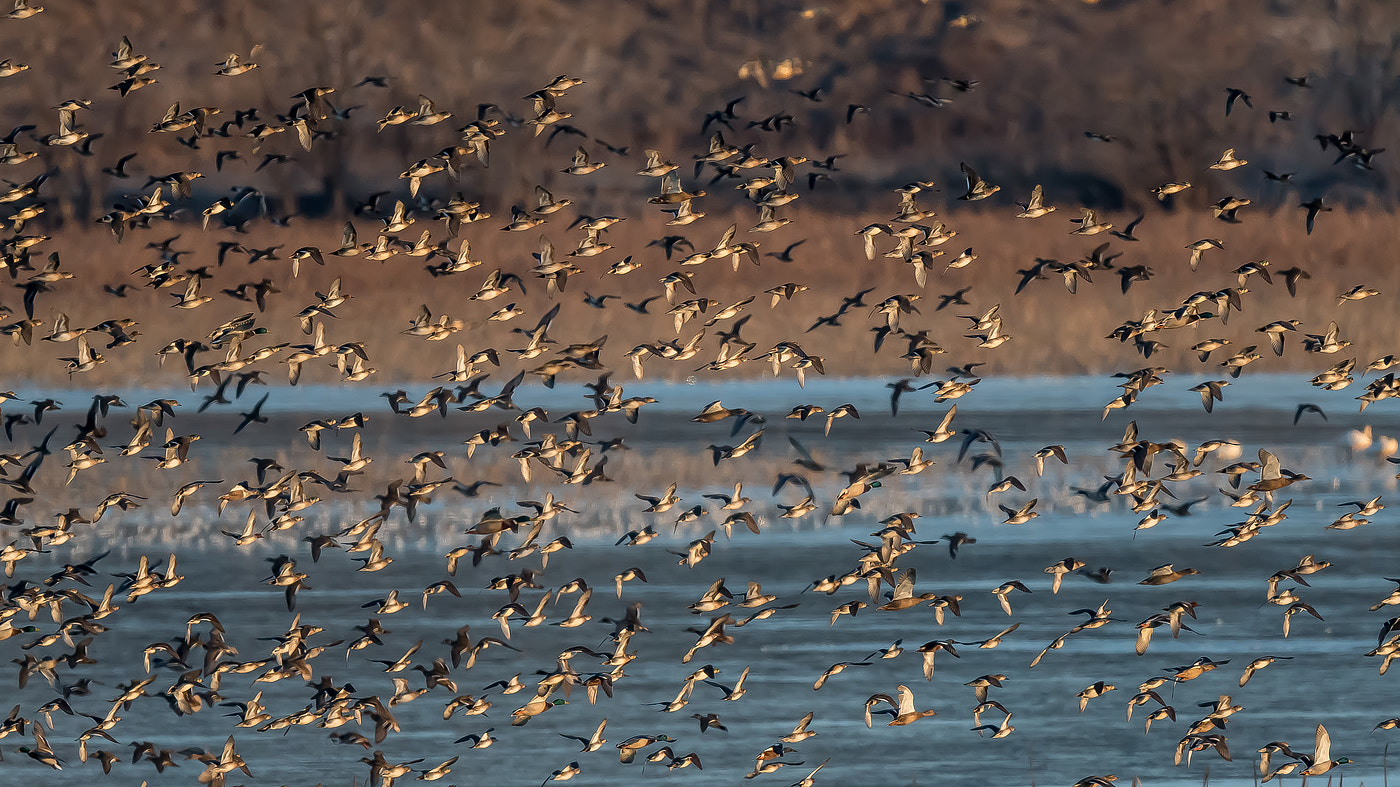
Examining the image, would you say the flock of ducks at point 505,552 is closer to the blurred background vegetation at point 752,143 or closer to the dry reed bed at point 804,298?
the blurred background vegetation at point 752,143

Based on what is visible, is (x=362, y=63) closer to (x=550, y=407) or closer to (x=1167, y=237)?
(x=1167, y=237)

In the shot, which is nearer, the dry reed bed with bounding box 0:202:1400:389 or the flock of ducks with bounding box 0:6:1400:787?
the flock of ducks with bounding box 0:6:1400:787

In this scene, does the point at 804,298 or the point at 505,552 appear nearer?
the point at 505,552

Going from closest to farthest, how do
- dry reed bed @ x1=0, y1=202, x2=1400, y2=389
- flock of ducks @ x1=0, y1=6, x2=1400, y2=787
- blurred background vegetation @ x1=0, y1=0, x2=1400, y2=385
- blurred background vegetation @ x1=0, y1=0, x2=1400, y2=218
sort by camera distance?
flock of ducks @ x1=0, y1=6, x2=1400, y2=787 → dry reed bed @ x1=0, y1=202, x2=1400, y2=389 → blurred background vegetation @ x1=0, y1=0, x2=1400, y2=385 → blurred background vegetation @ x1=0, y1=0, x2=1400, y2=218

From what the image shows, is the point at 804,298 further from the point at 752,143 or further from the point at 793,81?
the point at 793,81

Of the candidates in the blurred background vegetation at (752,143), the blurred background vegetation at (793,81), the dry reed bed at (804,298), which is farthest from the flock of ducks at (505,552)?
the blurred background vegetation at (793,81)

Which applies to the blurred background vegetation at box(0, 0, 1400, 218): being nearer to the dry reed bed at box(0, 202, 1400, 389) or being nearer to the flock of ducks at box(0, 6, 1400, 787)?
the dry reed bed at box(0, 202, 1400, 389)

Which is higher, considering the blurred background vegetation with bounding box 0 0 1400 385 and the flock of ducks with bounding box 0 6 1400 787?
the blurred background vegetation with bounding box 0 0 1400 385

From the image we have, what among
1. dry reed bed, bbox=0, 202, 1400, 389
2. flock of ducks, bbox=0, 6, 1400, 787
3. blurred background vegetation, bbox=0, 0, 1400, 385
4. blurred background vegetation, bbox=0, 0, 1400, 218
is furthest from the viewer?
blurred background vegetation, bbox=0, 0, 1400, 218

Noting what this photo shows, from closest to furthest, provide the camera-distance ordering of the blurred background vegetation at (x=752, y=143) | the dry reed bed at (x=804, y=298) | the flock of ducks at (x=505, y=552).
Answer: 1. the flock of ducks at (x=505, y=552)
2. the dry reed bed at (x=804, y=298)
3. the blurred background vegetation at (x=752, y=143)

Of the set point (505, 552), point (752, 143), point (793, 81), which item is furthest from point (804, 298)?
point (793, 81)

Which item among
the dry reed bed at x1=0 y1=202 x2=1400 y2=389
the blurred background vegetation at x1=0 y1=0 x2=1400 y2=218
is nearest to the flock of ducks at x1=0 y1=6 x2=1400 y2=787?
the dry reed bed at x1=0 y1=202 x2=1400 y2=389

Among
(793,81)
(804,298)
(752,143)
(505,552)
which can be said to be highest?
(793,81)

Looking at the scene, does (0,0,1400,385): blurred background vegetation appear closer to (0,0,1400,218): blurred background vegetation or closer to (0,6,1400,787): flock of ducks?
(0,0,1400,218): blurred background vegetation
